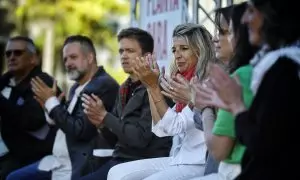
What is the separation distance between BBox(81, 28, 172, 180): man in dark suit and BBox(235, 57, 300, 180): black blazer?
2237mm

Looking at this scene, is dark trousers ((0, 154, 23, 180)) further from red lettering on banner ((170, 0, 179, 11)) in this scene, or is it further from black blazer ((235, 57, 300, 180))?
black blazer ((235, 57, 300, 180))

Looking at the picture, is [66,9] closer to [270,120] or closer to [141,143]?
[141,143]

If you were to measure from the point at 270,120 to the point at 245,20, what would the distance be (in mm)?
517

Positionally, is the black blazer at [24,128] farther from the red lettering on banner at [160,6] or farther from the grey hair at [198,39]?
the grey hair at [198,39]

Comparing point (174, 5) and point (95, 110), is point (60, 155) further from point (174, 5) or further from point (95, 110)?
point (174, 5)

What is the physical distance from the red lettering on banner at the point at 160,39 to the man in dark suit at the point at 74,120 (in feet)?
2.44

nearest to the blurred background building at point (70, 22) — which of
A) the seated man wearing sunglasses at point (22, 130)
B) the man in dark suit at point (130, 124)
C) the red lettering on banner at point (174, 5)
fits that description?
the seated man wearing sunglasses at point (22, 130)

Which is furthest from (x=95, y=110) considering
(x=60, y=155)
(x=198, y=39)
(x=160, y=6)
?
(x=160, y=6)

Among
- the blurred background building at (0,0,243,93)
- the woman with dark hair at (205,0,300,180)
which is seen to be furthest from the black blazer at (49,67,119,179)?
the blurred background building at (0,0,243,93)

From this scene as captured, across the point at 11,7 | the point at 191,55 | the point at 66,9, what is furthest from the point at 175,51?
the point at 11,7

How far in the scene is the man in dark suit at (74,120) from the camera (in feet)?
20.0

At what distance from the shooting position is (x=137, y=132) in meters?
5.39

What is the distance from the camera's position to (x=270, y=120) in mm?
3076

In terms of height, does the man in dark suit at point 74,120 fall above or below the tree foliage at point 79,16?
below
